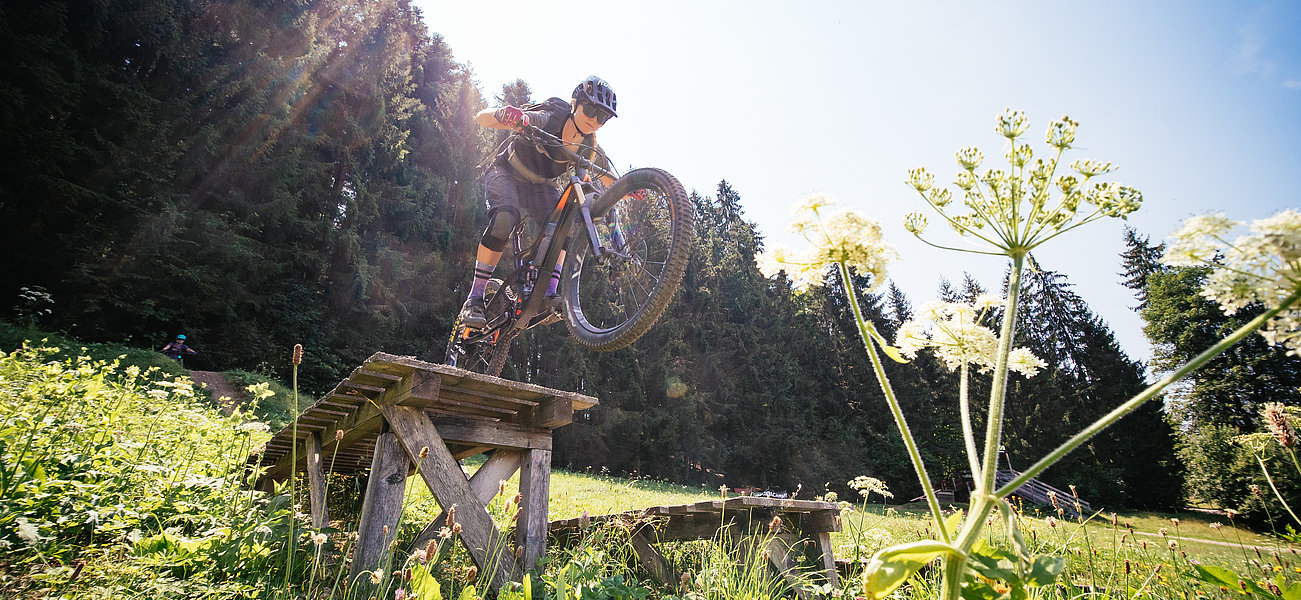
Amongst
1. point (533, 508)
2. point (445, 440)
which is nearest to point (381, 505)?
point (445, 440)

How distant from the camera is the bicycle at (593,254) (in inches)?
137

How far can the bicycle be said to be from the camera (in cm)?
347

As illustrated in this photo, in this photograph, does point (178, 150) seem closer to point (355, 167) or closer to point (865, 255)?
point (355, 167)

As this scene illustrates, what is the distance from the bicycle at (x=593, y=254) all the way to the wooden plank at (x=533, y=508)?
3.15ft

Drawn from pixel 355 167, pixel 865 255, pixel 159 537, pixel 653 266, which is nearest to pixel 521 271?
pixel 653 266

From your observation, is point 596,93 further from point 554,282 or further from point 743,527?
point 743,527

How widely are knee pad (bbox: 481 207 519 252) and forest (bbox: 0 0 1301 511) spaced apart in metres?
1.40

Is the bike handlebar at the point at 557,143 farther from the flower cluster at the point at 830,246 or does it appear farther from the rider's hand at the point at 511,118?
the flower cluster at the point at 830,246

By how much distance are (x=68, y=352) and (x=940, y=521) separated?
1106cm

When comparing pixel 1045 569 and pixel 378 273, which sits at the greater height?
pixel 378 273

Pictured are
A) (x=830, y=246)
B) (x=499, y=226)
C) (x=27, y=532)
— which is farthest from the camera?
(x=499, y=226)

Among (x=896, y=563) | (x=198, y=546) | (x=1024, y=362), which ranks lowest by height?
(x=198, y=546)

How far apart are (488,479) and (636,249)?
2225mm

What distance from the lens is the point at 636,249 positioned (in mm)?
4336
